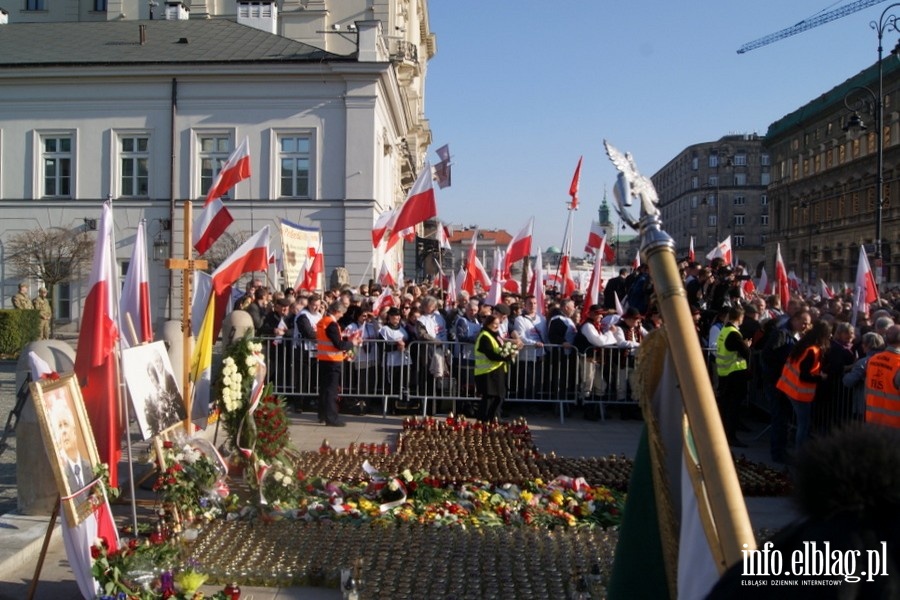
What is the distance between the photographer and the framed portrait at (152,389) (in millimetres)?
6734

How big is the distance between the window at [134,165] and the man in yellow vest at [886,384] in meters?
26.1

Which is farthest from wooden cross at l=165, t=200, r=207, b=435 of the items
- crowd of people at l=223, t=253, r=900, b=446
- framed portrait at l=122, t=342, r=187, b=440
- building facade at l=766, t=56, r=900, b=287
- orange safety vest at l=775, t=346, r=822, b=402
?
building facade at l=766, t=56, r=900, b=287

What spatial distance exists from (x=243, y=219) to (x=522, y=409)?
57.9 feet

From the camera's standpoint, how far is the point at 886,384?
788cm

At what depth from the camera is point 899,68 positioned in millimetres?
55156

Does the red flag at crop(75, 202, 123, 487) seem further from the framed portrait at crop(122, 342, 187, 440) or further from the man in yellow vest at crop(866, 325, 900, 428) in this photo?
the man in yellow vest at crop(866, 325, 900, 428)

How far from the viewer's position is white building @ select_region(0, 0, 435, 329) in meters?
28.2

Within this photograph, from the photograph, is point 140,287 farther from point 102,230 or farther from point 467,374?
point 467,374

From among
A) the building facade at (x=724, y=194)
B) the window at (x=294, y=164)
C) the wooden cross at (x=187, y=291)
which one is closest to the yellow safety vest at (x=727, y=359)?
the wooden cross at (x=187, y=291)

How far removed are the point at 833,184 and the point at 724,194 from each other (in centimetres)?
1780

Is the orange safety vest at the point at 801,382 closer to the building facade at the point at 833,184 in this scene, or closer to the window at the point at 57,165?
the window at the point at 57,165

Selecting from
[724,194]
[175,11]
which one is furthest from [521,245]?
[724,194]

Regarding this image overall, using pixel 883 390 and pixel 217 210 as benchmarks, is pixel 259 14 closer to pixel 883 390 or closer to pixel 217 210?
pixel 217 210

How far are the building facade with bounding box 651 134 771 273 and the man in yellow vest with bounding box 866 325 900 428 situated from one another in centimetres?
6042
